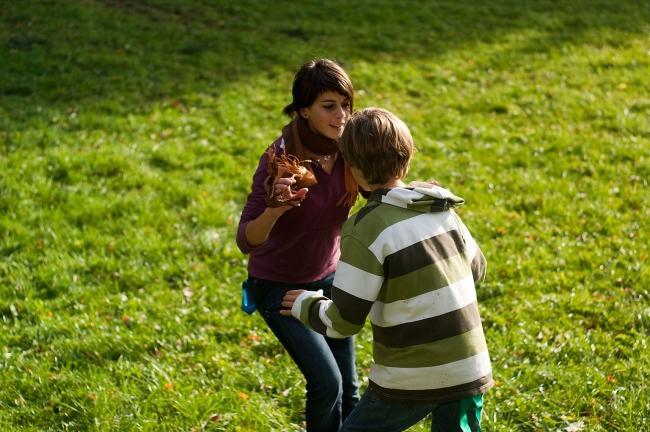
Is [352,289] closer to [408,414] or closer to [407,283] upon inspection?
[407,283]

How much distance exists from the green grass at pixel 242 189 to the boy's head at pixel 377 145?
6.48 feet

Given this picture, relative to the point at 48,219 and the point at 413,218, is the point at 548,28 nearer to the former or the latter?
the point at 48,219

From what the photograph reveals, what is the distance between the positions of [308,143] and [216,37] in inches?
355

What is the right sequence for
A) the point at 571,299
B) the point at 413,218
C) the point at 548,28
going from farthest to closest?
the point at 548,28
the point at 571,299
the point at 413,218

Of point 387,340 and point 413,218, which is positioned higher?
point 413,218

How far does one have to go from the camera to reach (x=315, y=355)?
3.42 m

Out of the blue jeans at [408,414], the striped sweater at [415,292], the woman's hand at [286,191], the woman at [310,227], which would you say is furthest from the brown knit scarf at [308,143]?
the blue jeans at [408,414]

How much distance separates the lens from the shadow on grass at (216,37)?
9.77 meters

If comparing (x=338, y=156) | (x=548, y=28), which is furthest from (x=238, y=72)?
(x=338, y=156)

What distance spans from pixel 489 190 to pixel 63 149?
14.2 ft

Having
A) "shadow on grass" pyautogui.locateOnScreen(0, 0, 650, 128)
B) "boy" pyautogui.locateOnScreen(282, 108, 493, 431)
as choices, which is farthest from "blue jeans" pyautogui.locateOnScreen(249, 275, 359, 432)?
"shadow on grass" pyautogui.locateOnScreen(0, 0, 650, 128)

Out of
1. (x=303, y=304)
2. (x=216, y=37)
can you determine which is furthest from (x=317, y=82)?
(x=216, y=37)

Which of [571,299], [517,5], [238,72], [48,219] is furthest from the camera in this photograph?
[517,5]

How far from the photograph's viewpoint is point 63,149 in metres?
7.75
